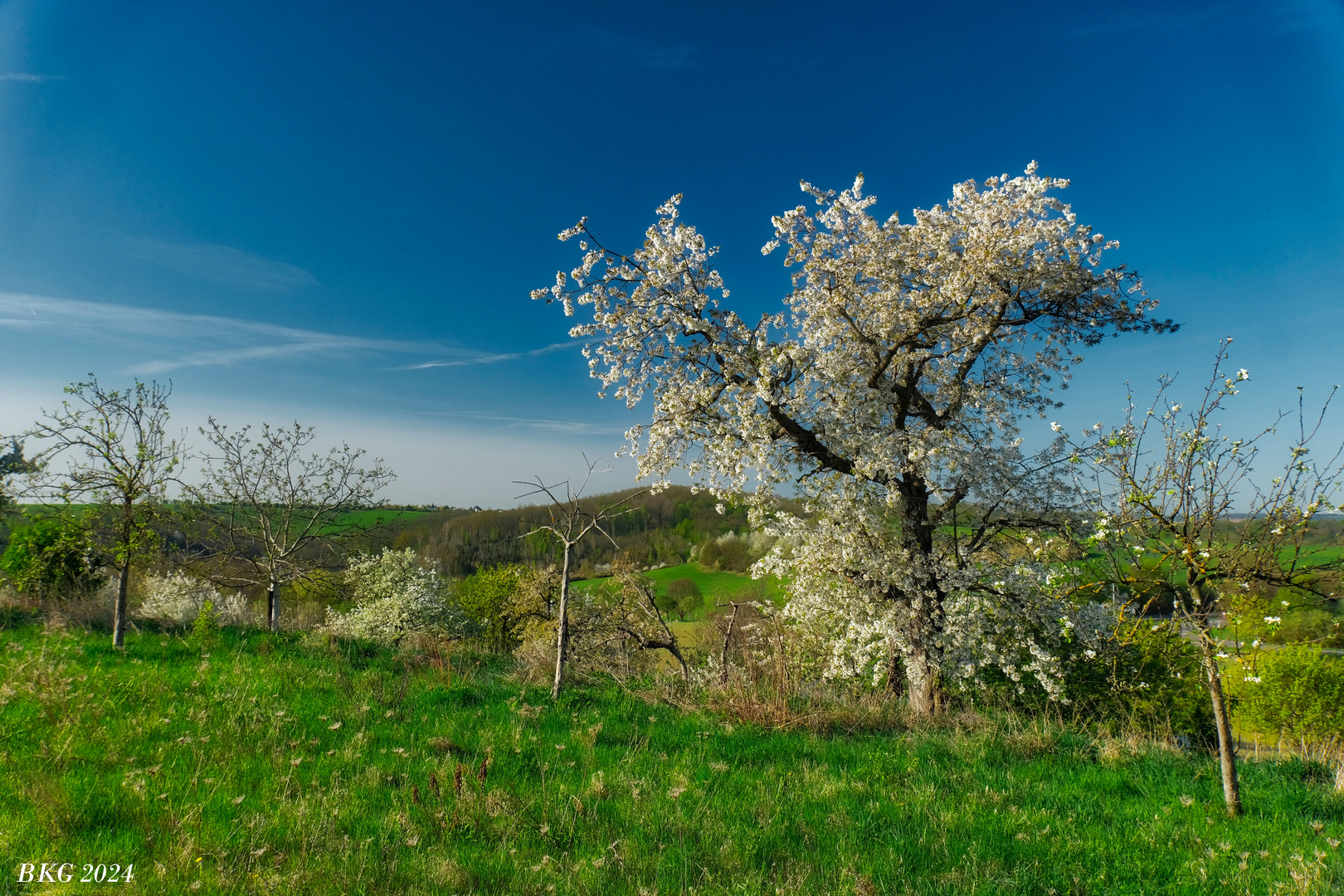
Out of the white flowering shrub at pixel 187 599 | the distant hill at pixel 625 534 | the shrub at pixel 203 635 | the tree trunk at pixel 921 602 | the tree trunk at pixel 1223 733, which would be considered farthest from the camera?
the distant hill at pixel 625 534

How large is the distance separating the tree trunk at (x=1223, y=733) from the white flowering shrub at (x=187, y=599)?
20.4 m

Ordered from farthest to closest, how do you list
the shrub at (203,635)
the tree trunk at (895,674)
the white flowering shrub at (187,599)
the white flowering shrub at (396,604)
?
1. the white flowering shrub at (396,604)
2. the white flowering shrub at (187,599)
3. the tree trunk at (895,674)
4. the shrub at (203,635)

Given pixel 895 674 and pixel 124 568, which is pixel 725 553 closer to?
pixel 895 674

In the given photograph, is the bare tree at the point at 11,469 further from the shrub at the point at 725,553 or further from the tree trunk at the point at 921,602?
the shrub at the point at 725,553

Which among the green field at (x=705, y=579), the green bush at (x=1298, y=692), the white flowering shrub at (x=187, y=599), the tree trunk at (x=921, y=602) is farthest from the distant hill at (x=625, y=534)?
the tree trunk at (x=921, y=602)

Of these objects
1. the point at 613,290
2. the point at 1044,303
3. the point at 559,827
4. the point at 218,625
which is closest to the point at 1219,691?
the point at 559,827

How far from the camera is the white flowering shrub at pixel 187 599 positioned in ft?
65.1

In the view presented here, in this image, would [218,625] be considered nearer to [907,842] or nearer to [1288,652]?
[907,842]

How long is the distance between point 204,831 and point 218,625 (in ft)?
31.6

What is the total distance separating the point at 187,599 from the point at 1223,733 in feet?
87.1

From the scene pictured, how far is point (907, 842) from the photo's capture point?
4.36 metres

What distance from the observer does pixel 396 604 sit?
25.6 m

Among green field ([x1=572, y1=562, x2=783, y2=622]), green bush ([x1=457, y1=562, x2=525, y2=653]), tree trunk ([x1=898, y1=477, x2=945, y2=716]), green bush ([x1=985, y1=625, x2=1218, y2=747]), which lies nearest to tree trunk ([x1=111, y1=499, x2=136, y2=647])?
tree trunk ([x1=898, y1=477, x2=945, y2=716])

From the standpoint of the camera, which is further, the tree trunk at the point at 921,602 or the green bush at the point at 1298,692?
the green bush at the point at 1298,692
